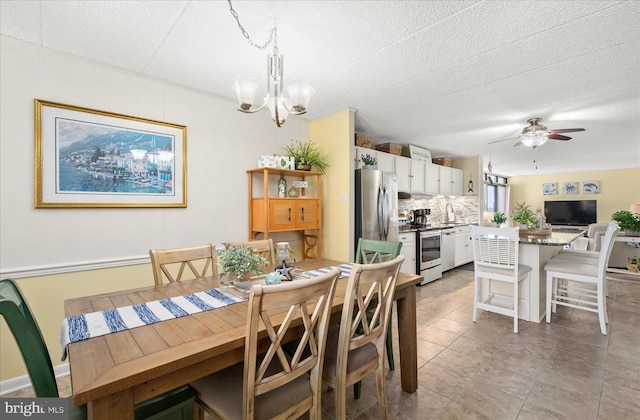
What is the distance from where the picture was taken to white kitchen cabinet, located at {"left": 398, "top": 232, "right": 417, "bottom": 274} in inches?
173

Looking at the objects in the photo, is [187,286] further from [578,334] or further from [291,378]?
[578,334]

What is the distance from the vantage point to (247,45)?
2.12 meters

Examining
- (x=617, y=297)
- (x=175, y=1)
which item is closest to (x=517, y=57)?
(x=175, y=1)

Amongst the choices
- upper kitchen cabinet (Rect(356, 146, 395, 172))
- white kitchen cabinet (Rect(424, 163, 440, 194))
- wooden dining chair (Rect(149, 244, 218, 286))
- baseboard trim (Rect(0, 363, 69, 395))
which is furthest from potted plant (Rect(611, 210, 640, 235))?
baseboard trim (Rect(0, 363, 69, 395))

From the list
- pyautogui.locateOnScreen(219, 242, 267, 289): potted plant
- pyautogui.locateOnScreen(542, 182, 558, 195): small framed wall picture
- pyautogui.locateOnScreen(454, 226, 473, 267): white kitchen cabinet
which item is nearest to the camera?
pyautogui.locateOnScreen(219, 242, 267, 289): potted plant

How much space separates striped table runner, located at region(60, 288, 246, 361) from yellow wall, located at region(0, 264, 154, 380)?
1.27 m

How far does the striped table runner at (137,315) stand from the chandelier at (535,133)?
13.4 feet

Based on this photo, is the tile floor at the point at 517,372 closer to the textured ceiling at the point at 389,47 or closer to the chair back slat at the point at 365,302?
the chair back slat at the point at 365,302

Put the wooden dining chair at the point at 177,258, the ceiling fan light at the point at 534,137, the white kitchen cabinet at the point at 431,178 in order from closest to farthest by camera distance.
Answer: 1. the wooden dining chair at the point at 177,258
2. the ceiling fan light at the point at 534,137
3. the white kitchen cabinet at the point at 431,178

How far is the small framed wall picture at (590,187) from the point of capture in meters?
8.34

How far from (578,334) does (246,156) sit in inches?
151

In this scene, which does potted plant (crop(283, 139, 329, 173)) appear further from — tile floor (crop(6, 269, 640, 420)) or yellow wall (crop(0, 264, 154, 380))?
tile floor (crop(6, 269, 640, 420))

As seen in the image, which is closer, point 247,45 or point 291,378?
point 291,378

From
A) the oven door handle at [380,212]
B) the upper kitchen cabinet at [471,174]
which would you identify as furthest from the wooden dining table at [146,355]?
the upper kitchen cabinet at [471,174]
